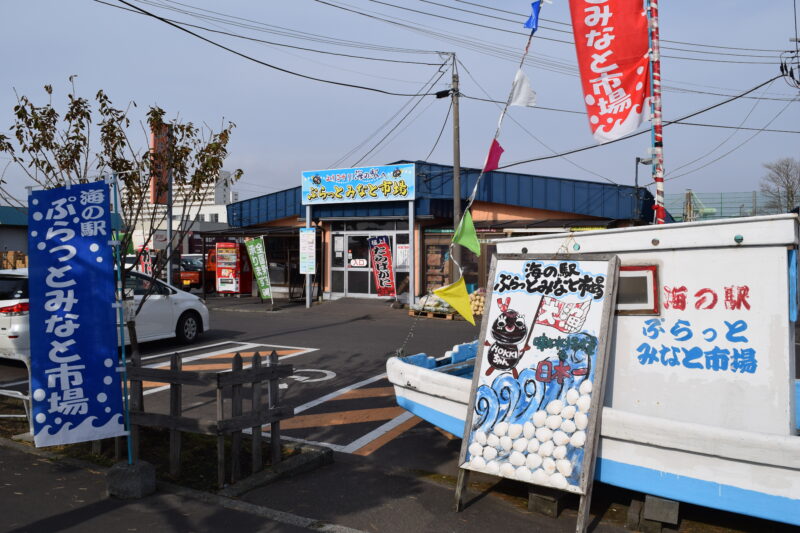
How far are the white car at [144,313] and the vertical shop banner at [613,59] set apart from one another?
20.4 feet

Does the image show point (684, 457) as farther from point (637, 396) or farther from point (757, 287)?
point (757, 287)

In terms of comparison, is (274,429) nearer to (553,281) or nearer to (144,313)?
(553,281)

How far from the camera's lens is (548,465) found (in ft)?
13.9

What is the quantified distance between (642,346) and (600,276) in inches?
23.6

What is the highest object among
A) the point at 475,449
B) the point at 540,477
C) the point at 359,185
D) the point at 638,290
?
the point at 359,185

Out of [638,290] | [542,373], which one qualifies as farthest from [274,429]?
[638,290]

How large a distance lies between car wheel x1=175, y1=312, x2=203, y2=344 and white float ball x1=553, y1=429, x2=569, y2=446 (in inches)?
382

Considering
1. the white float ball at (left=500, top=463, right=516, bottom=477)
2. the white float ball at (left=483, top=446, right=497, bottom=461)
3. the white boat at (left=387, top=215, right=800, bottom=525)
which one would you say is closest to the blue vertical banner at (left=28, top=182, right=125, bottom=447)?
the white float ball at (left=483, top=446, right=497, bottom=461)

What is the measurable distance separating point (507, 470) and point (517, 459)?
0.35ft

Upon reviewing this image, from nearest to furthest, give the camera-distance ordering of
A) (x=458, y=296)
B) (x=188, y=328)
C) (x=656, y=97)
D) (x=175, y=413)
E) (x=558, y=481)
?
(x=558, y=481) → (x=175, y=413) → (x=458, y=296) → (x=656, y=97) → (x=188, y=328)

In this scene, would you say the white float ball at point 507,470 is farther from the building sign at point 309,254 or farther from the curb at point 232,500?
the building sign at point 309,254

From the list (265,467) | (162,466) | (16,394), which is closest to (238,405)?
(265,467)

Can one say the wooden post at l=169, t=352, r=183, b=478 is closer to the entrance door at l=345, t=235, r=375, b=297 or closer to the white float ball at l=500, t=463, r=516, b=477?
the white float ball at l=500, t=463, r=516, b=477

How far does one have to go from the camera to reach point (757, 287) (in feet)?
13.5
